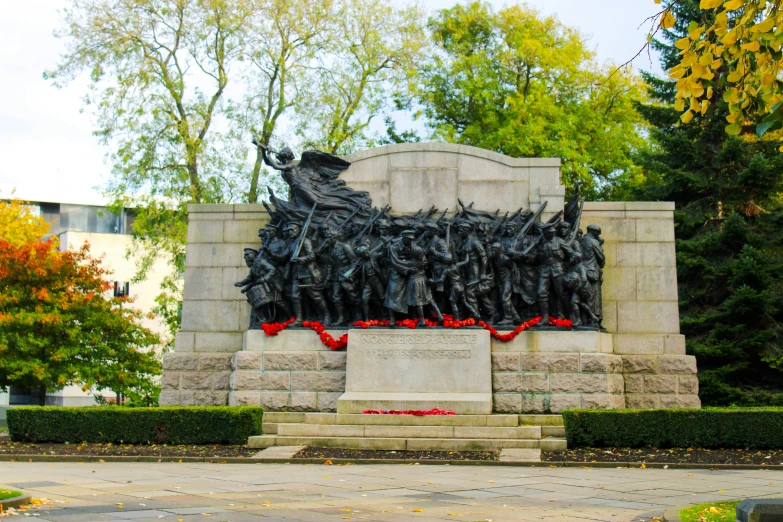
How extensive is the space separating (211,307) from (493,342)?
6.97 meters

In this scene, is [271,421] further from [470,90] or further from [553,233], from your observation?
[470,90]

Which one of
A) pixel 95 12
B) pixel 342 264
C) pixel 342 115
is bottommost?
pixel 342 264

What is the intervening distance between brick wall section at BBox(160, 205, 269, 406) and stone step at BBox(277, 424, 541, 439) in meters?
4.34

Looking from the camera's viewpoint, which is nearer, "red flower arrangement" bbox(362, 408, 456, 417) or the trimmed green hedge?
the trimmed green hedge

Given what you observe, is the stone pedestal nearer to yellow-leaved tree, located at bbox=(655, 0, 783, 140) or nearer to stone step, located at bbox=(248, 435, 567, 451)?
stone step, located at bbox=(248, 435, 567, 451)

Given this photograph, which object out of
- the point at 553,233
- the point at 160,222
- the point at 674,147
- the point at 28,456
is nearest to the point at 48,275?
the point at 160,222

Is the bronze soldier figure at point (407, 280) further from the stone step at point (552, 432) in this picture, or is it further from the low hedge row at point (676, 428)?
the low hedge row at point (676, 428)

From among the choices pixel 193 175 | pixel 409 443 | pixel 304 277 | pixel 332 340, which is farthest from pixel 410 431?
pixel 193 175

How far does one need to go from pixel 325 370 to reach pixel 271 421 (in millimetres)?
1850

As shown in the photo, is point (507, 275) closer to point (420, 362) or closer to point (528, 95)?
point (420, 362)

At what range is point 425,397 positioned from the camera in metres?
20.4

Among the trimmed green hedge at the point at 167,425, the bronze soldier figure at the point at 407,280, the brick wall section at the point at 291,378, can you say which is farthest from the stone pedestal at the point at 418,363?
the trimmed green hedge at the point at 167,425

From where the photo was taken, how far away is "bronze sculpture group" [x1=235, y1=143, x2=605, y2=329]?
69.5 feet

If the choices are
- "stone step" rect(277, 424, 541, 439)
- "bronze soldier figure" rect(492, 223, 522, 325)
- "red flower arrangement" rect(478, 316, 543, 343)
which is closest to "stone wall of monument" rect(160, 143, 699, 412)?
"red flower arrangement" rect(478, 316, 543, 343)
